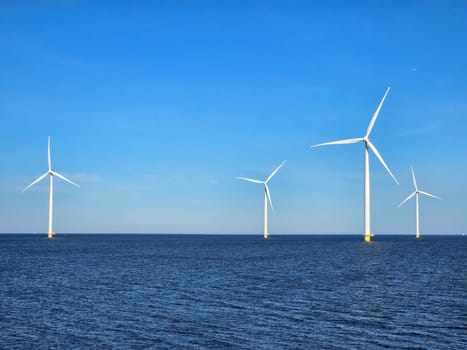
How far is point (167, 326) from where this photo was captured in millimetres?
36781

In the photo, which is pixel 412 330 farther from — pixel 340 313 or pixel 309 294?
pixel 309 294

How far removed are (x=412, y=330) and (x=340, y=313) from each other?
6.77 meters

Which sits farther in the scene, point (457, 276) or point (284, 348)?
point (457, 276)

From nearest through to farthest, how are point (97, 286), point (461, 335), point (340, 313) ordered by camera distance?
point (461, 335)
point (340, 313)
point (97, 286)

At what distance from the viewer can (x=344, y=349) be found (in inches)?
1209

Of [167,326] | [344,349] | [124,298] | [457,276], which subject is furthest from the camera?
[457,276]

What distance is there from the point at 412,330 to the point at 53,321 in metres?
22.3

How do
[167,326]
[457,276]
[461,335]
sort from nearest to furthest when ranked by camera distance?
1. [461,335]
2. [167,326]
3. [457,276]

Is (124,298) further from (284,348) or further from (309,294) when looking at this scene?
(284,348)

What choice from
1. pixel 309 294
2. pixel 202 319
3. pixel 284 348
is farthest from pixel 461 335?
pixel 309 294

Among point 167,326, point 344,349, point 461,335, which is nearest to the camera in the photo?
point 344,349

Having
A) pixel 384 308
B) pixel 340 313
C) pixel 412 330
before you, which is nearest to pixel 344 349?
pixel 412 330

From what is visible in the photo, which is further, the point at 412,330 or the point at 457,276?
the point at 457,276

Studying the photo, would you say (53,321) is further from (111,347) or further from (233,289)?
(233,289)
